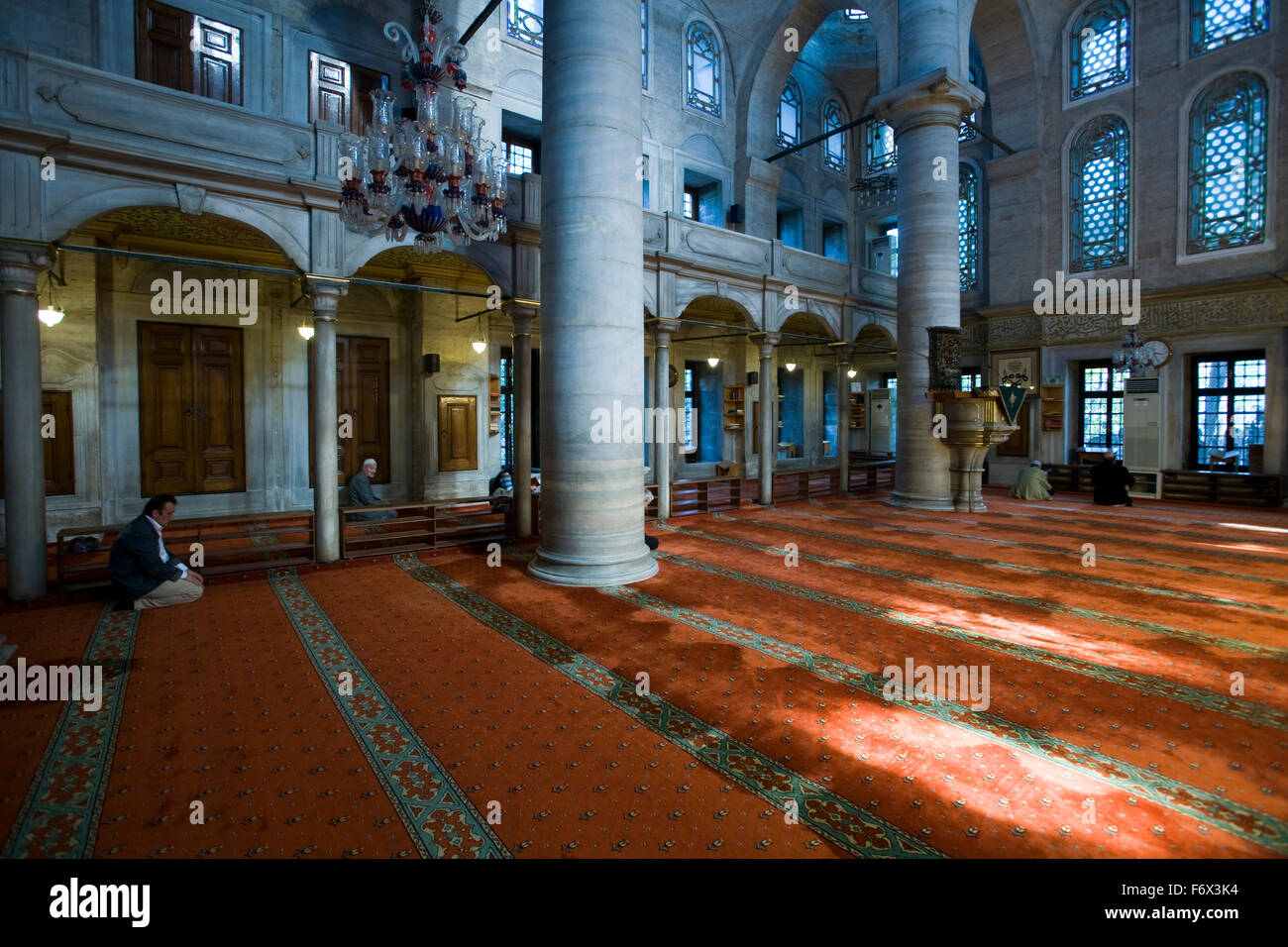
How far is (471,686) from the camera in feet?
13.2

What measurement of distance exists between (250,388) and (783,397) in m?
13.6

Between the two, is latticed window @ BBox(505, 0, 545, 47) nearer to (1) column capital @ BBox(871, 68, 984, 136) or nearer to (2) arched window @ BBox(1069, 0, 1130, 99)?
(1) column capital @ BBox(871, 68, 984, 136)

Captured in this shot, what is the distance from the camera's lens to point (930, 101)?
10.9 metres

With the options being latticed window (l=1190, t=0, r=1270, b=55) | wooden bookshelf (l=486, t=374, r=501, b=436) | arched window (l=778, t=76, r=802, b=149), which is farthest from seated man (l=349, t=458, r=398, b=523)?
latticed window (l=1190, t=0, r=1270, b=55)

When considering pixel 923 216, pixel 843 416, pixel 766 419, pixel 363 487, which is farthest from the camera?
pixel 843 416

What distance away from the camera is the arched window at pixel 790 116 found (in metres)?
16.8

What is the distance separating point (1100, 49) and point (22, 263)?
19.4 m

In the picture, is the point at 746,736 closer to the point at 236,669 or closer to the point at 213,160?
the point at 236,669

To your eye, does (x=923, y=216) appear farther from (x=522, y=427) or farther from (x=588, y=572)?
(x=588, y=572)

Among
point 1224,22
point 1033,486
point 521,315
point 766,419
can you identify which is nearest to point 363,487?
point 521,315

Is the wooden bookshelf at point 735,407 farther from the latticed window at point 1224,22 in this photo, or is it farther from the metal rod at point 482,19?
the latticed window at point 1224,22

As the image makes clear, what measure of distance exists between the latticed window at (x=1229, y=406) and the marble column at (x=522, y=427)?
1376 cm

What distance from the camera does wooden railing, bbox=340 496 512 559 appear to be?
7719mm
